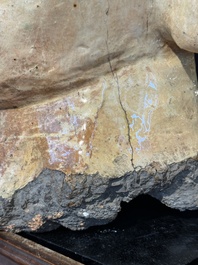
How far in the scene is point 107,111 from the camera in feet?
4.15

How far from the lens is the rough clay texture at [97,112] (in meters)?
1.21

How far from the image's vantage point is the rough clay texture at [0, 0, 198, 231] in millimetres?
1209

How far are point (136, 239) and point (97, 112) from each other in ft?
1.27

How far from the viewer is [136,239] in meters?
1.35

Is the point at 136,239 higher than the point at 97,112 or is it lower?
A: lower

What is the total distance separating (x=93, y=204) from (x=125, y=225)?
195 mm

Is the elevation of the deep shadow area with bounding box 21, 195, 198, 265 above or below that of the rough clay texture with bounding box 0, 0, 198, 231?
below

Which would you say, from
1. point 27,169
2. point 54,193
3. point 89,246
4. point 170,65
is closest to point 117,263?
point 89,246

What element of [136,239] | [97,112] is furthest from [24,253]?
[97,112]

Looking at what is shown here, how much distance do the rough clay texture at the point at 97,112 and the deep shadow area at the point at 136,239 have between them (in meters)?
0.09

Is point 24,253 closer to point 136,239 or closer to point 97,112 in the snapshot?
point 136,239

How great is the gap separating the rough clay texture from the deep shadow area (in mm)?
86

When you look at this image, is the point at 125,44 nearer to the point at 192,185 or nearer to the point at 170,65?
the point at 170,65

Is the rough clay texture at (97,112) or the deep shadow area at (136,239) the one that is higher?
the rough clay texture at (97,112)
